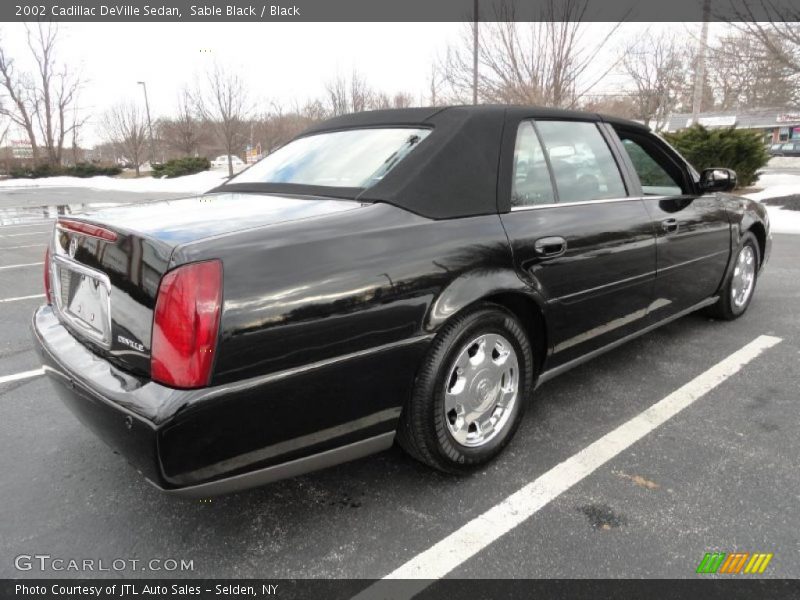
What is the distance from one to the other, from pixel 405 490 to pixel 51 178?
4846 centimetres

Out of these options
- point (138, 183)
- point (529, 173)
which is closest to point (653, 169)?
point (529, 173)

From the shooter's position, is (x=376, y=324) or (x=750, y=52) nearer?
(x=376, y=324)

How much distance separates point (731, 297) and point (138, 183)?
34339 millimetres

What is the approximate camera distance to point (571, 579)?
1864mm

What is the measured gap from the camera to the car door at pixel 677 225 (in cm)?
334

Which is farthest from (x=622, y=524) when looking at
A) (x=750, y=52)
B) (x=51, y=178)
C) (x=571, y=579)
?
(x=51, y=178)

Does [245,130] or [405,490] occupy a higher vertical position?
[245,130]

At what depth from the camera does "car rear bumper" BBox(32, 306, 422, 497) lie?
1690 millimetres

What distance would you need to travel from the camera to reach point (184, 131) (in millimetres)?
Result: 38094

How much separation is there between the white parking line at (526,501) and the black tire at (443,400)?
0.79 ft

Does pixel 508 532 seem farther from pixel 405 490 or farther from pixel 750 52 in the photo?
pixel 750 52

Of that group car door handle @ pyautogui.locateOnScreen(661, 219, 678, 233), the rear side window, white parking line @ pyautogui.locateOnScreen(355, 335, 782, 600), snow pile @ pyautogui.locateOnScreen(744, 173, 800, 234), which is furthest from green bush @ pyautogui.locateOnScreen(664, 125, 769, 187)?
white parking line @ pyautogui.locateOnScreen(355, 335, 782, 600)

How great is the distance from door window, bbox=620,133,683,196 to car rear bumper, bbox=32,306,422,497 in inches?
85.6

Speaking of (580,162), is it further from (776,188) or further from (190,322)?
(776,188)
